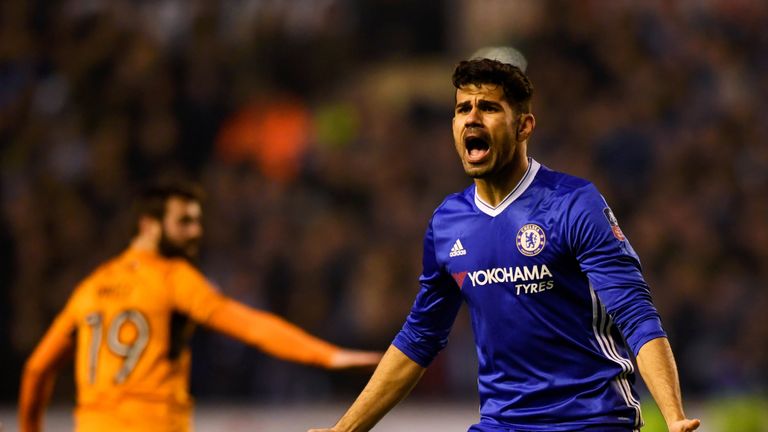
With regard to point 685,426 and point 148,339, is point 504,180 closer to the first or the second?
point 685,426

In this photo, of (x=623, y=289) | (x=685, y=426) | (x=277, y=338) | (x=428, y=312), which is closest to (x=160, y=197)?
(x=277, y=338)

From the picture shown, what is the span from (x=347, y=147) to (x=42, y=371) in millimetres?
5872

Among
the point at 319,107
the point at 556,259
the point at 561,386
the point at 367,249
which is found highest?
the point at 319,107

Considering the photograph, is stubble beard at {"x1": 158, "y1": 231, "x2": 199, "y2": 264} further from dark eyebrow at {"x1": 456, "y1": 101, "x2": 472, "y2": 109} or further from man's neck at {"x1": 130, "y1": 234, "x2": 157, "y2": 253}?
dark eyebrow at {"x1": 456, "y1": 101, "x2": 472, "y2": 109}

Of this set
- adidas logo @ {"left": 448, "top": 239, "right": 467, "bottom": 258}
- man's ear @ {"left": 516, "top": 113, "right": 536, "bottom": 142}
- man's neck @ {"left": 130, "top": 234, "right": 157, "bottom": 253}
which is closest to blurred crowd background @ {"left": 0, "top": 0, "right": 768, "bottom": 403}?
man's neck @ {"left": 130, "top": 234, "right": 157, "bottom": 253}

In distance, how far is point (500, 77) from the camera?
3.78 m

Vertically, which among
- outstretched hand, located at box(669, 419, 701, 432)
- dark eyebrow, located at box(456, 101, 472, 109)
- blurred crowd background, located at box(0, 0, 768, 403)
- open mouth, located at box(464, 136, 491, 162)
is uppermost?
blurred crowd background, located at box(0, 0, 768, 403)

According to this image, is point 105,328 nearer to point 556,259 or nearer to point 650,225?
point 556,259

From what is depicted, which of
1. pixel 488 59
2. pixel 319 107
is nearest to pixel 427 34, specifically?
pixel 319 107

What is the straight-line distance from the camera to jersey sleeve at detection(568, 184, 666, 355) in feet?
11.1

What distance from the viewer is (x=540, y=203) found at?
12.3ft

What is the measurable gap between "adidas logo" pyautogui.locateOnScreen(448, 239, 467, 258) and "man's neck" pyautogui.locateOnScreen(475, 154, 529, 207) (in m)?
0.16

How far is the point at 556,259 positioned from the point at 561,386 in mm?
371

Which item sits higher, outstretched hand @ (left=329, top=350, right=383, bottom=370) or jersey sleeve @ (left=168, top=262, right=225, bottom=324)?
jersey sleeve @ (left=168, top=262, right=225, bottom=324)
